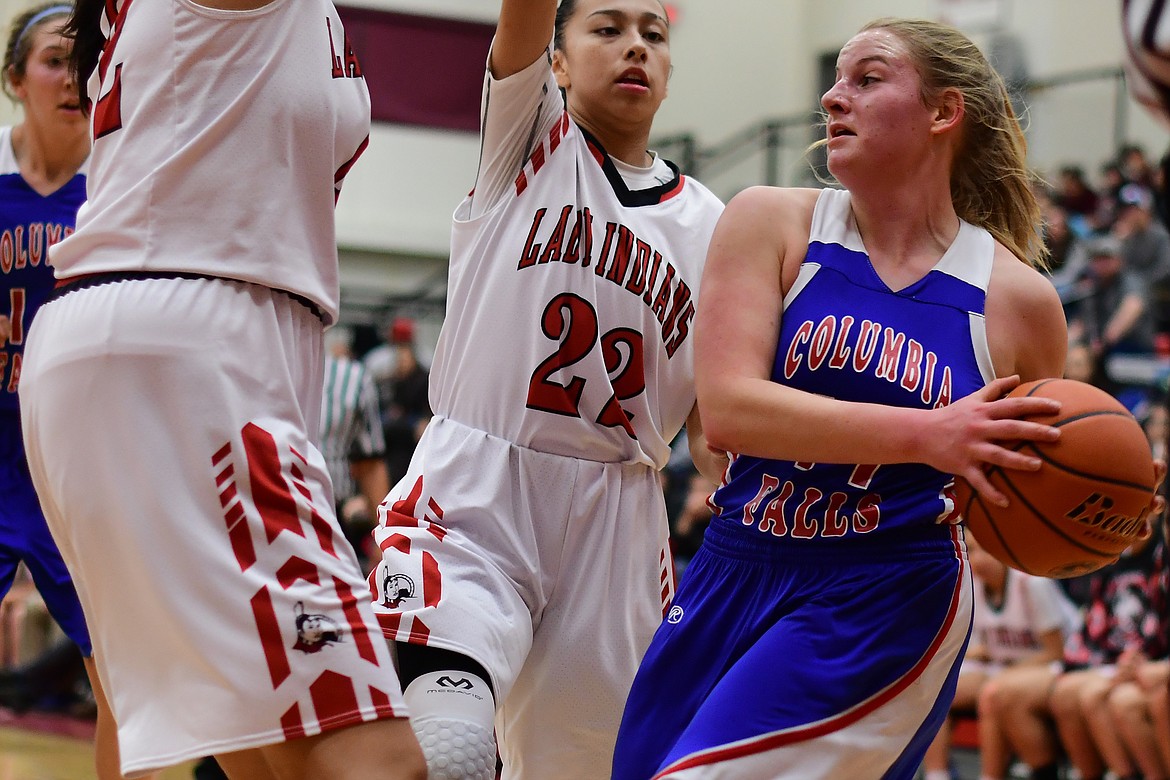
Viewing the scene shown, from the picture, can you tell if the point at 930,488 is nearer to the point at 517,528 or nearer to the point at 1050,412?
the point at 1050,412

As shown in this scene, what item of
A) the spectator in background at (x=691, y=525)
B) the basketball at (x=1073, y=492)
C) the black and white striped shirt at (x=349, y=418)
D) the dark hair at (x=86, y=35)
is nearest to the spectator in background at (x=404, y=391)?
the spectator in background at (x=691, y=525)


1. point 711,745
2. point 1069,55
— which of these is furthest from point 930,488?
point 1069,55

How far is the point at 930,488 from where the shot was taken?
120 inches

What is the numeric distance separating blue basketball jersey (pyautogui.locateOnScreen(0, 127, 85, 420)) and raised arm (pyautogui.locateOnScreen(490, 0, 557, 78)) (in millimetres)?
1835

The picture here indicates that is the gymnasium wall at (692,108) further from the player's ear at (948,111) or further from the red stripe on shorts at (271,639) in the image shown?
the red stripe on shorts at (271,639)

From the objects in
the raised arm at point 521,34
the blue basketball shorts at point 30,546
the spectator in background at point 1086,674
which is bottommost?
the spectator in background at point 1086,674

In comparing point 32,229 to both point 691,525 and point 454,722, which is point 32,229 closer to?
point 454,722

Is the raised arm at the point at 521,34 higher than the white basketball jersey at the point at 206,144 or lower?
higher

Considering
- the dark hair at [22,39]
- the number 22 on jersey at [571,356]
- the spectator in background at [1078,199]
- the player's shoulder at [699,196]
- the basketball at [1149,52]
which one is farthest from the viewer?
the spectator in background at [1078,199]

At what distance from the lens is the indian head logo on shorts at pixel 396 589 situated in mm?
3508

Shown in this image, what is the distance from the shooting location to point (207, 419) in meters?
2.46

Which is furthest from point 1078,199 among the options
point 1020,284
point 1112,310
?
point 1020,284

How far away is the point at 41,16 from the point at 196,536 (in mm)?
3034

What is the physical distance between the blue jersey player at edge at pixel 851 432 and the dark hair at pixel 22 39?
269 centimetres
